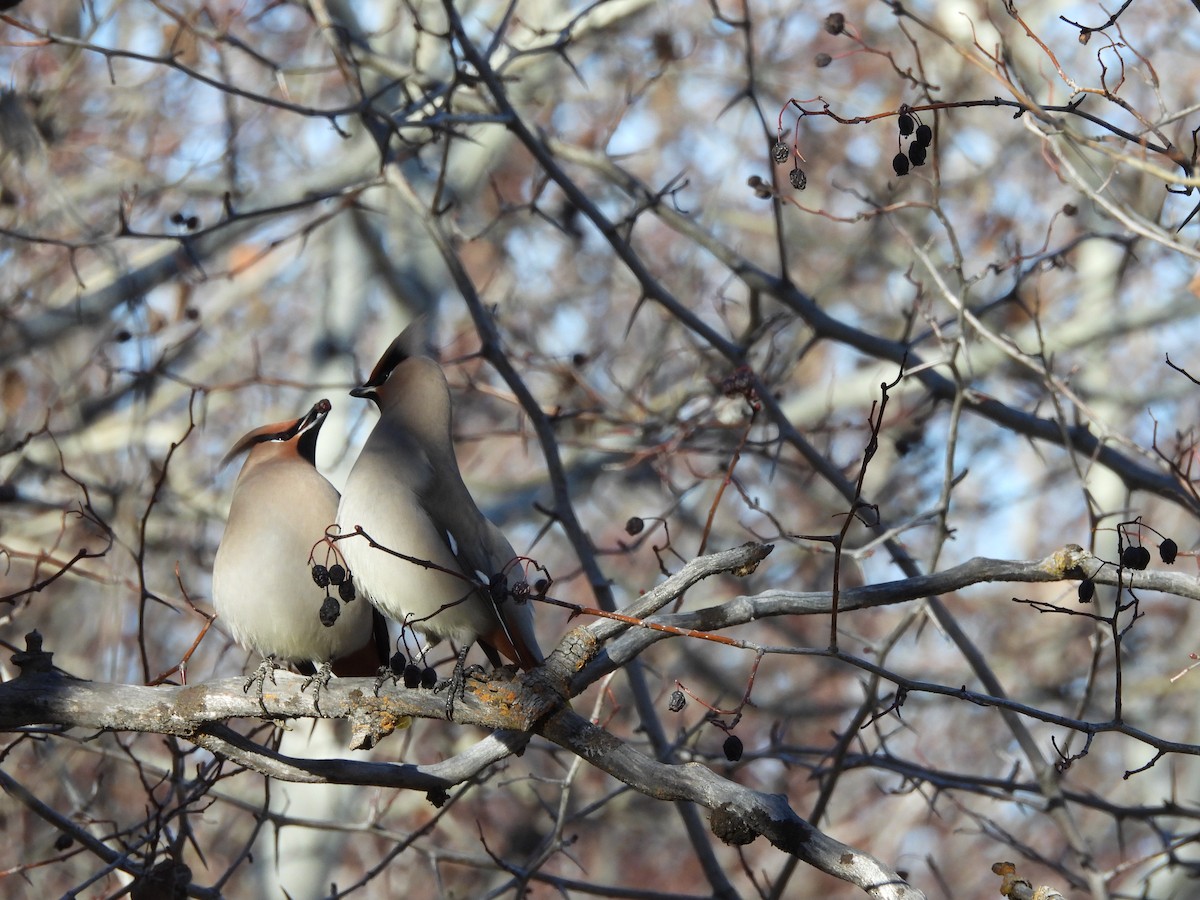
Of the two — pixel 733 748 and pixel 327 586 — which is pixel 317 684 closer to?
pixel 327 586

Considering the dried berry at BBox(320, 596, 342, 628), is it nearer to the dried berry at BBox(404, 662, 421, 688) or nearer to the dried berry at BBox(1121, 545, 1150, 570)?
the dried berry at BBox(404, 662, 421, 688)

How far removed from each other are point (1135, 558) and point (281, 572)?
75.2 inches

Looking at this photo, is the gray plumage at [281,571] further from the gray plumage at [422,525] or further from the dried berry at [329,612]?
the dried berry at [329,612]

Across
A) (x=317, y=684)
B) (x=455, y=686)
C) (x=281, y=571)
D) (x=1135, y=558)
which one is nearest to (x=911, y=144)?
(x=1135, y=558)

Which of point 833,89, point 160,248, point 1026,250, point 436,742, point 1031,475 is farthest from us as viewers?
point 1031,475

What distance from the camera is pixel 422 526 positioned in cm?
314

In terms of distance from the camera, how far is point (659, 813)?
909 cm

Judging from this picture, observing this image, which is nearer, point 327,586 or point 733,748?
point 733,748

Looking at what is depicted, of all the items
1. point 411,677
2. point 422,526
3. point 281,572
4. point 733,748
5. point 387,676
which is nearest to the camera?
point 733,748

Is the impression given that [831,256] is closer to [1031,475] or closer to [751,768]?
[1031,475]

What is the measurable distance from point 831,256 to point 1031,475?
2656 mm

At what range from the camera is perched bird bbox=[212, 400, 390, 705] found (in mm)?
3371

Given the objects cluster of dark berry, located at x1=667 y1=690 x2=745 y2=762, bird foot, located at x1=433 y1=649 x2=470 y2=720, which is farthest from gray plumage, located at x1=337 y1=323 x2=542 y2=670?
cluster of dark berry, located at x1=667 y1=690 x2=745 y2=762

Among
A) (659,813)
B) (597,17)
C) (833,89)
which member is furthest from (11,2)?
(833,89)
